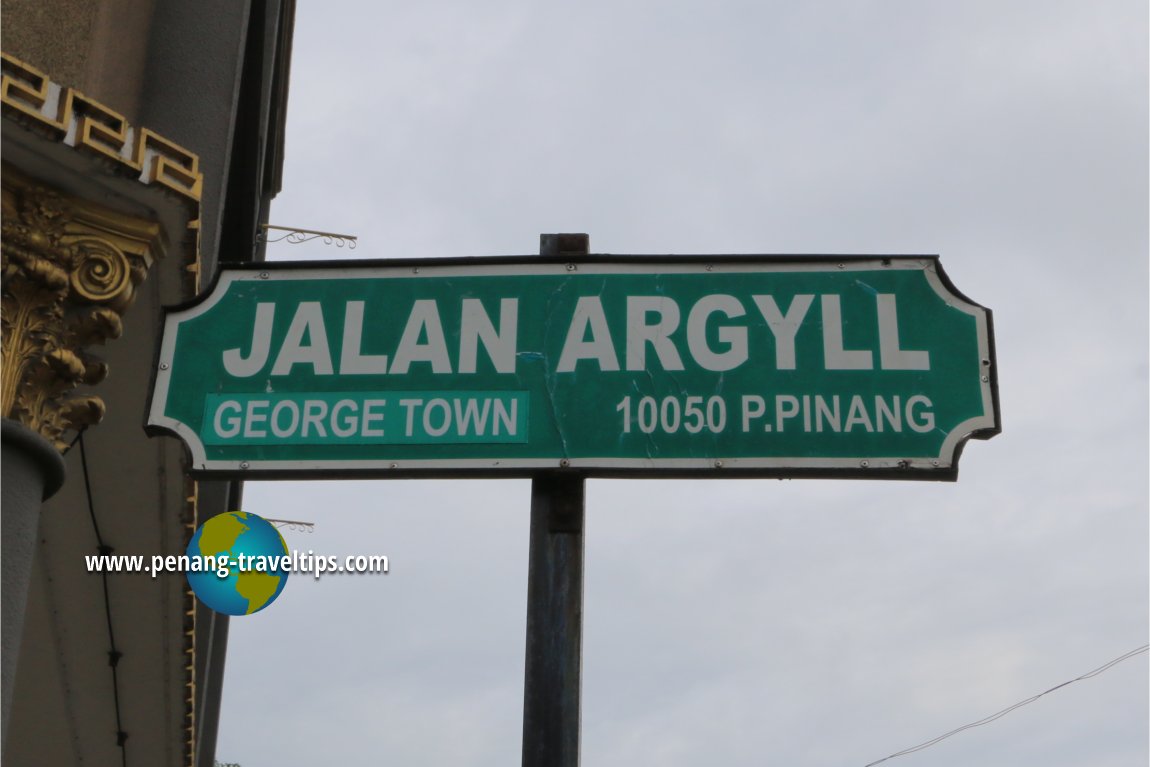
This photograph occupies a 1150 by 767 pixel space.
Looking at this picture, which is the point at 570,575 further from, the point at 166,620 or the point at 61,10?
the point at 166,620

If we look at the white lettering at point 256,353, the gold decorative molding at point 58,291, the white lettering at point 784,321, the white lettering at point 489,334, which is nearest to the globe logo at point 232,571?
the gold decorative molding at point 58,291

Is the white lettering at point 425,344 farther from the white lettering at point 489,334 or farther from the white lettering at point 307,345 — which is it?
the white lettering at point 307,345

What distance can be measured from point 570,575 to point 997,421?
4.50 feet

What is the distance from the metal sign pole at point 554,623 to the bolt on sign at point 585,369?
0.12 metres

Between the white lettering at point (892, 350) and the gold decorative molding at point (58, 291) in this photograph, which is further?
the gold decorative molding at point (58, 291)

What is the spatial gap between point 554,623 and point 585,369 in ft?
2.80

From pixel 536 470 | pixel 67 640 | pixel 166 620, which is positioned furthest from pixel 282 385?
pixel 67 640

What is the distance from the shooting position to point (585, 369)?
3957 mm

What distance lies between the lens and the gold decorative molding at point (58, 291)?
4.95 metres

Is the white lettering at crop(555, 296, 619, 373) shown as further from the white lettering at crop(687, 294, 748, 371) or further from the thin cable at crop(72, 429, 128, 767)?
the thin cable at crop(72, 429, 128, 767)

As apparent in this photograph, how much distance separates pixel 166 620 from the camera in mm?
9219

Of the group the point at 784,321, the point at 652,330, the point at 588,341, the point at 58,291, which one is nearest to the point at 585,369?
the point at 588,341

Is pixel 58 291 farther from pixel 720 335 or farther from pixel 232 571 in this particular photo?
pixel 232 571

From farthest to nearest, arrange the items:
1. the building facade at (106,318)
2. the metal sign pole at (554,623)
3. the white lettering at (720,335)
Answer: the building facade at (106,318) < the white lettering at (720,335) < the metal sign pole at (554,623)
